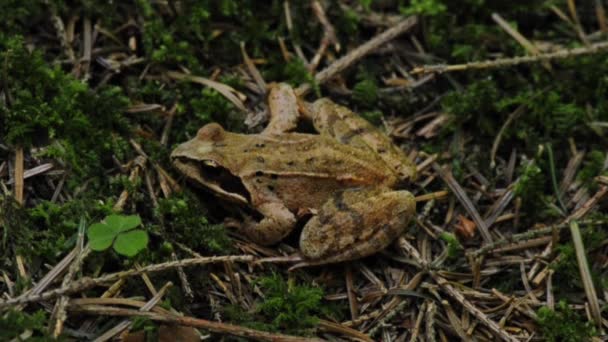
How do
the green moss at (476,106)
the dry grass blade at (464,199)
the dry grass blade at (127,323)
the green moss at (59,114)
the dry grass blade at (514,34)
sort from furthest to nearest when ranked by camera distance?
the dry grass blade at (514,34) < the green moss at (476,106) < the dry grass blade at (464,199) < the green moss at (59,114) < the dry grass blade at (127,323)

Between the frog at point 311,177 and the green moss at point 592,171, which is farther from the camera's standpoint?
the green moss at point 592,171

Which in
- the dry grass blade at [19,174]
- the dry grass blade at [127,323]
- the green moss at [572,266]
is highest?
the dry grass blade at [19,174]

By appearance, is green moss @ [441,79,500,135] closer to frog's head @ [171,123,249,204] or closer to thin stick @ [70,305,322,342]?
frog's head @ [171,123,249,204]

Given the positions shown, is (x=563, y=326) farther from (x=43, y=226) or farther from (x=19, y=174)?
(x=19, y=174)

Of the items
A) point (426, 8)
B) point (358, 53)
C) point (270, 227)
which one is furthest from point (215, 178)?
point (426, 8)

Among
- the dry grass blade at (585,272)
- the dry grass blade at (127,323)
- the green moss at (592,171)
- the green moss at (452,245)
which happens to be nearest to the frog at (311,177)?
the green moss at (452,245)

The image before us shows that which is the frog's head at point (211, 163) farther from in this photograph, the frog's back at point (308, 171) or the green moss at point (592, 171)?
the green moss at point (592, 171)
